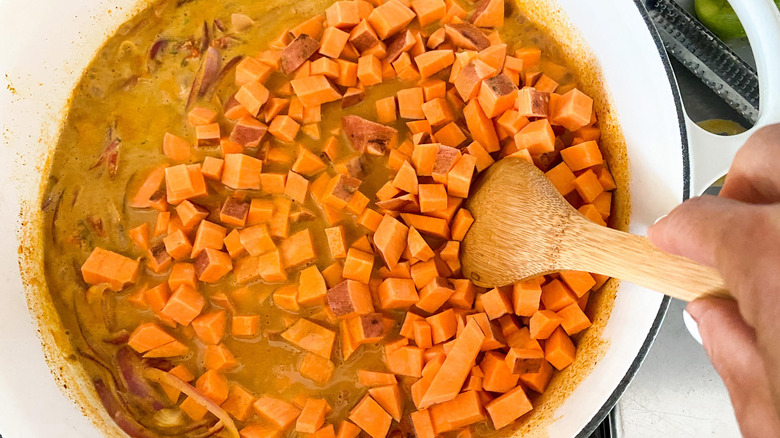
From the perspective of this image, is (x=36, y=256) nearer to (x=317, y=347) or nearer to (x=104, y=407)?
(x=104, y=407)

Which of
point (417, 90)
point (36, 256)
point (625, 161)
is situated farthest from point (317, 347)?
point (625, 161)

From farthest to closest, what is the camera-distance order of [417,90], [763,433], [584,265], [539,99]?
[417,90] → [539,99] → [584,265] → [763,433]

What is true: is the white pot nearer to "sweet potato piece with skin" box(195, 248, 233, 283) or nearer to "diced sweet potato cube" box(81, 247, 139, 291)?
"diced sweet potato cube" box(81, 247, 139, 291)

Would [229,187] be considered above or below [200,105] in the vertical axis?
below

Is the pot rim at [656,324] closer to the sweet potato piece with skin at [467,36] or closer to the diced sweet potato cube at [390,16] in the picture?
the sweet potato piece with skin at [467,36]

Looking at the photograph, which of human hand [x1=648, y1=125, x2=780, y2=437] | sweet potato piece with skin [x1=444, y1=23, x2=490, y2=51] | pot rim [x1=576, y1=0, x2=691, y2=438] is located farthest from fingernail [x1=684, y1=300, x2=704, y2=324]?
sweet potato piece with skin [x1=444, y1=23, x2=490, y2=51]
